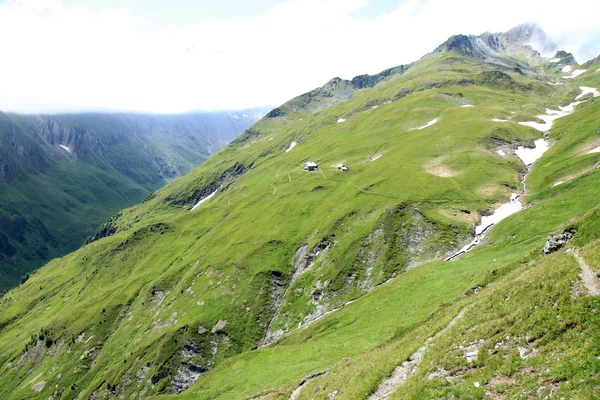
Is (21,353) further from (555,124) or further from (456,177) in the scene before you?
(555,124)

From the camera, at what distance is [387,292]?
7244cm

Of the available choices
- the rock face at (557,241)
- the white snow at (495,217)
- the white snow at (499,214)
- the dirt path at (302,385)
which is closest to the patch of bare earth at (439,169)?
the white snow at (495,217)

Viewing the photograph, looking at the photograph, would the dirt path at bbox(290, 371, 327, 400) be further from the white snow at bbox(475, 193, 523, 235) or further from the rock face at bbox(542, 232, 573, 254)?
the white snow at bbox(475, 193, 523, 235)

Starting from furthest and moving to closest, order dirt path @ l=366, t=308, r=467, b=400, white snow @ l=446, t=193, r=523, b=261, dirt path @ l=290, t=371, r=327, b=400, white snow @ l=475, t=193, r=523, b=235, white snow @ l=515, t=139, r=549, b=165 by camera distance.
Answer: white snow @ l=515, t=139, r=549, b=165
white snow @ l=475, t=193, r=523, b=235
white snow @ l=446, t=193, r=523, b=261
dirt path @ l=290, t=371, r=327, b=400
dirt path @ l=366, t=308, r=467, b=400

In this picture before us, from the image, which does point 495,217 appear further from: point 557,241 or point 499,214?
point 557,241

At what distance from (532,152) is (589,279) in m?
129

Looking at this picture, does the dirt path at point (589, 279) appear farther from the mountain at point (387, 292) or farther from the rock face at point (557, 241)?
the rock face at point (557, 241)

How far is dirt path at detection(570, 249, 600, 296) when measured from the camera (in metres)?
21.5

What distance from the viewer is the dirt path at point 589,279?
21.5 metres

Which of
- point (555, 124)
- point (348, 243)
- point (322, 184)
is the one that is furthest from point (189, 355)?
point (555, 124)

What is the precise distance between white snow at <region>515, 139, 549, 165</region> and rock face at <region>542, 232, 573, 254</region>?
101 m

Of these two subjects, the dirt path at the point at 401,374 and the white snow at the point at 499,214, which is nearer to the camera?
the dirt path at the point at 401,374

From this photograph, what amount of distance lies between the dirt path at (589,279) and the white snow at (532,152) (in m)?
116

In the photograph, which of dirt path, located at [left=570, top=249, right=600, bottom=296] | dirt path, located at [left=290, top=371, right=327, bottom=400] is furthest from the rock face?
dirt path, located at [left=290, top=371, right=327, bottom=400]
